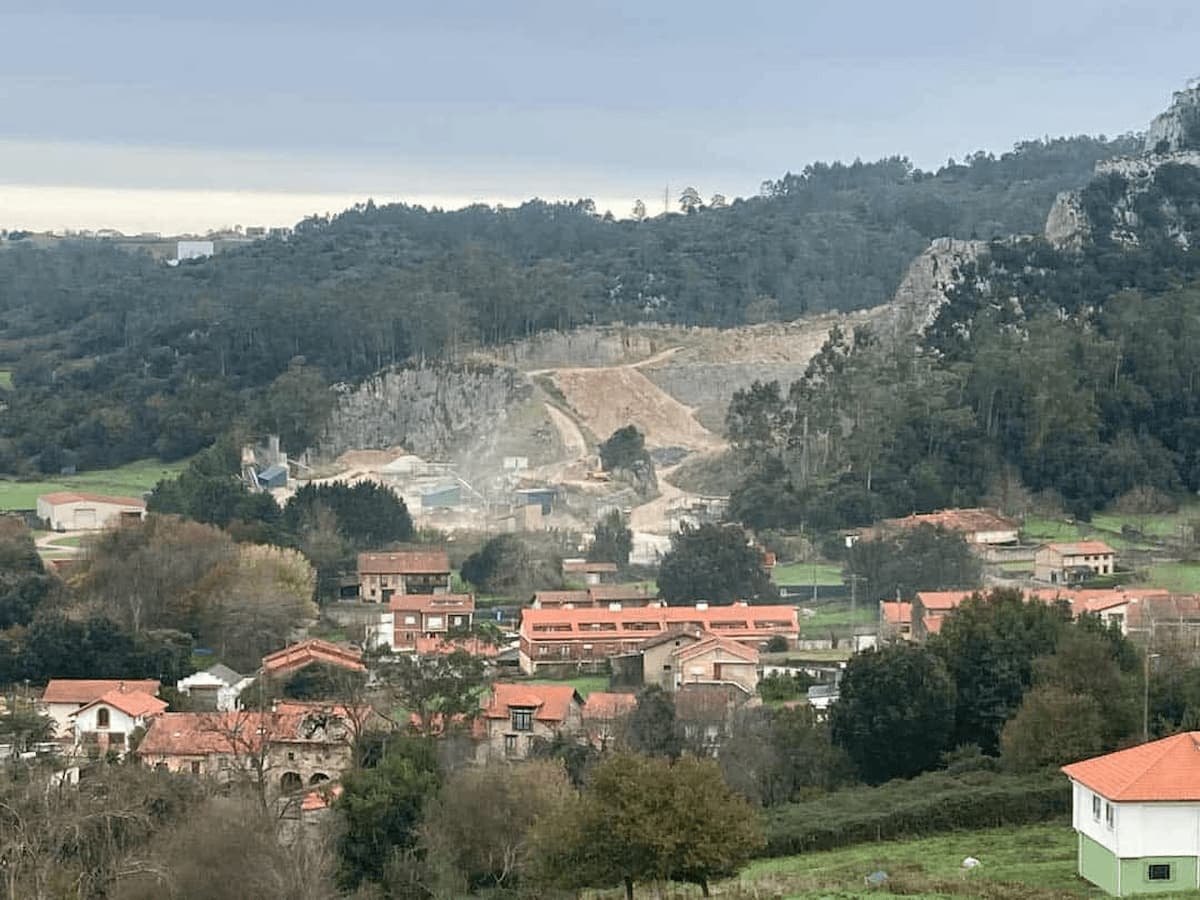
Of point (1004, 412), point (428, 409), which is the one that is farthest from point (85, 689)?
point (428, 409)

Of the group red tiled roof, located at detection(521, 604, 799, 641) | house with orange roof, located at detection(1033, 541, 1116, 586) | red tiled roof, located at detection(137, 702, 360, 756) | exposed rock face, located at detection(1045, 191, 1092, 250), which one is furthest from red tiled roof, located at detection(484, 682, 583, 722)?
exposed rock face, located at detection(1045, 191, 1092, 250)

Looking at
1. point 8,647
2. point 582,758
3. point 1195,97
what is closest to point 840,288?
point 1195,97

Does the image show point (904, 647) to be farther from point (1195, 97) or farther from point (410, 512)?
point (1195, 97)

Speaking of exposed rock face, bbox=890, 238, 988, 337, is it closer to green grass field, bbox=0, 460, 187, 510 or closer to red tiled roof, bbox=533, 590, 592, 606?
green grass field, bbox=0, 460, 187, 510

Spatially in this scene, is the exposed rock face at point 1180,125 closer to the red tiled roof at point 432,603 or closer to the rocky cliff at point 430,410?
the rocky cliff at point 430,410

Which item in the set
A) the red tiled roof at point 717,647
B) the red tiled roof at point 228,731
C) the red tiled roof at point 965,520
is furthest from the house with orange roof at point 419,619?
the red tiled roof at point 965,520

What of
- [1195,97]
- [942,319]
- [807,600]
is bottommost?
[807,600]
